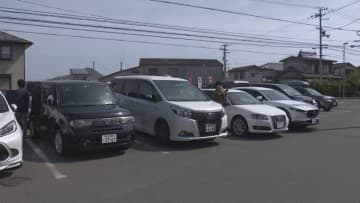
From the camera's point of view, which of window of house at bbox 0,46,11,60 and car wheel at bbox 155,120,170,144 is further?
window of house at bbox 0,46,11,60

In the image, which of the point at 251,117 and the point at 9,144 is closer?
the point at 9,144

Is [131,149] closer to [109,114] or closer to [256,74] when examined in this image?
[109,114]

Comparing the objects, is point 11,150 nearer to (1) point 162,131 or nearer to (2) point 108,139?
(2) point 108,139

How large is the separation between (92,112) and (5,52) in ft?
86.6

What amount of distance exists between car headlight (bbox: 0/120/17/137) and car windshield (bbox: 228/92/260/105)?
719 centimetres

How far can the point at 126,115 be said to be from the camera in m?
8.16

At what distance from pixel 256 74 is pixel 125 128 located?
66784mm

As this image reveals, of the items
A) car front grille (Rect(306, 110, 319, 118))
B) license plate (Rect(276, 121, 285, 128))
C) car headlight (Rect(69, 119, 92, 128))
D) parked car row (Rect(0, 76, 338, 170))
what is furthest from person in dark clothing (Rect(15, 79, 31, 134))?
car front grille (Rect(306, 110, 319, 118))

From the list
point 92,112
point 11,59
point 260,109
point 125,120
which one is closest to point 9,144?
point 92,112

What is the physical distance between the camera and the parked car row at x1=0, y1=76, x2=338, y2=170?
7.56 metres

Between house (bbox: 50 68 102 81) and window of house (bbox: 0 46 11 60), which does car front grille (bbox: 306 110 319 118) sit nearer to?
house (bbox: 50 68 102 81)

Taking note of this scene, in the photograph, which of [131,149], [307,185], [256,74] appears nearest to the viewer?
[307,185]

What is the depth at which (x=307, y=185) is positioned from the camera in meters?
5.89

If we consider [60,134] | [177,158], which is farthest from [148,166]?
[60,134]
